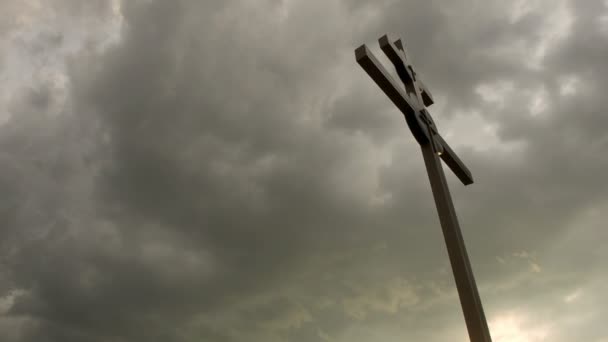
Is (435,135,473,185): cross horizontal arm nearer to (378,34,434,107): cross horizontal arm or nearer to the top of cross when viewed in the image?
the top of cross

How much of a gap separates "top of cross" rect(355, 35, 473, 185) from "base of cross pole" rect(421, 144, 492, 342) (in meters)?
0.53

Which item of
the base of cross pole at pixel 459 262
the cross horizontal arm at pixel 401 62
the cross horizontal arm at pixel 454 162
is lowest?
the base of cross pole at pixel 459 262

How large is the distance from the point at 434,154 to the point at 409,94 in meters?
0.96

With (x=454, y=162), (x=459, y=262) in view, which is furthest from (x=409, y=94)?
(x=459, y=262)

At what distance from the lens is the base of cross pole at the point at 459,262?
4.95 metres

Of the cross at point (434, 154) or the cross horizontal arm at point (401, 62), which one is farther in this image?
the cross horizontal arm at point (401, 62)

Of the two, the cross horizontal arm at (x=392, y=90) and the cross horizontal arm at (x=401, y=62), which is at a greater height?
the cross horizontal arm at (x=401, y=62)

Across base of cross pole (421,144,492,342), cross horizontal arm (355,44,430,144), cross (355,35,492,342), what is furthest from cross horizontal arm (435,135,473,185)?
base of cross pole (421,144,492,342)

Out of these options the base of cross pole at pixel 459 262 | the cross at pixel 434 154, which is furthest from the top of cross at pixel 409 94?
the base of cross pole at pixel 459 262

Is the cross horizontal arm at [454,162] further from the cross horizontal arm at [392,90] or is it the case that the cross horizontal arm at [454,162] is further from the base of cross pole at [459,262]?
the base of cross pole at [459,262]

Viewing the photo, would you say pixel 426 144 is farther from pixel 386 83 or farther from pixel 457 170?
pixel 457 170

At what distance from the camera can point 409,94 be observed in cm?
682

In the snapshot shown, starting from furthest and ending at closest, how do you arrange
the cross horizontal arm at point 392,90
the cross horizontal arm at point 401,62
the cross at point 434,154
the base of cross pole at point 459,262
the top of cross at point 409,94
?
the cross horizontal arm at point 401,62 < the top of cross at point 409,94 < the cross horizontal arm at point 392,90 < the cross at point 434,154 < the base of cross pole at point 459,262

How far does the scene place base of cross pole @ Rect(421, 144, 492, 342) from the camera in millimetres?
4949
